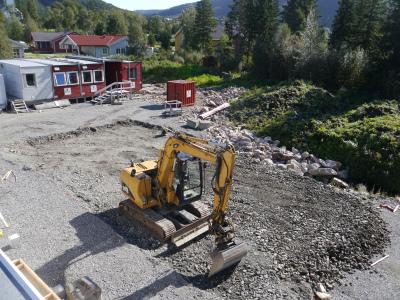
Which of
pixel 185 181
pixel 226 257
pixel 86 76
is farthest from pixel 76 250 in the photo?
pixel 86 76

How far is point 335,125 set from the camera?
18.6 metres

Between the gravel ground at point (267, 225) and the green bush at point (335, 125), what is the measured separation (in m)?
3.23

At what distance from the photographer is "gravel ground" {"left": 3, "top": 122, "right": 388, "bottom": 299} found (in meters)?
8.47

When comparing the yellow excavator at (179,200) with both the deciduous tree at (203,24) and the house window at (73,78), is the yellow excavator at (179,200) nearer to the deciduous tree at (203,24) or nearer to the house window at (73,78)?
the house window at (73,78)

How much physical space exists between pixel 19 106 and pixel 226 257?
63.6 ft

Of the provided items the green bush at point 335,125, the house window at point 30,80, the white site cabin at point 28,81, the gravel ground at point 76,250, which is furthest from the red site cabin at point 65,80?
the gravel ground at point 76,250

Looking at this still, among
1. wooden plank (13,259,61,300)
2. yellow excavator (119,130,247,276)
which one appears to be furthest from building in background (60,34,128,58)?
wooden plank (13,259,61,300)

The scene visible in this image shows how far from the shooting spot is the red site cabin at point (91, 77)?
2523 centimetres

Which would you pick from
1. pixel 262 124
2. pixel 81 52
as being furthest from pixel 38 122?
pixel 81 52

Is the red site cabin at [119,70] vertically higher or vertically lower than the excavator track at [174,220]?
higher

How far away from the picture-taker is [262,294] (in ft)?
26.0

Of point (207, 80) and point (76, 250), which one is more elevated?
point (207, 80)

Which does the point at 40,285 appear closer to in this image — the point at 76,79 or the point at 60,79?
the point at 60,79

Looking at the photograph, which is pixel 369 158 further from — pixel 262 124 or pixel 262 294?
pixel 262 294
